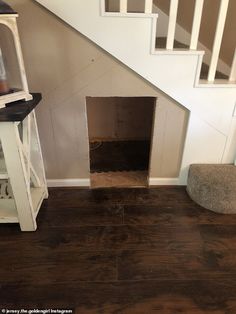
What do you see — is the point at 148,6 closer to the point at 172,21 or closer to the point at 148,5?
the point at 148,5

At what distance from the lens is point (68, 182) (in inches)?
78.5

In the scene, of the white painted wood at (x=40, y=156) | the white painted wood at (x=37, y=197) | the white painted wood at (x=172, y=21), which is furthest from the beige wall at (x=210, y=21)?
the white painted wood at (x=37, y=197)

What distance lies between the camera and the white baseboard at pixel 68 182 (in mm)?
1986

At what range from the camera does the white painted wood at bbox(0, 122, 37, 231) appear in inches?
49.8

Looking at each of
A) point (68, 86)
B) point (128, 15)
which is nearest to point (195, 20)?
point (128, 15)

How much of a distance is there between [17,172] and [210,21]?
5.67ft

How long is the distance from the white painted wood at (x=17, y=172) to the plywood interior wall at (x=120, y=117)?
4.39 feet

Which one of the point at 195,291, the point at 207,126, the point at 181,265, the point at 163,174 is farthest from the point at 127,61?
the point at 195,291

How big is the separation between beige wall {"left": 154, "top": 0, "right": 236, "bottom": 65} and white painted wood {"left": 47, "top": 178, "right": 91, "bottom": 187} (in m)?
1.45

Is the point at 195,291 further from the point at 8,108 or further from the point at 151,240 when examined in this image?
the point at 8,108

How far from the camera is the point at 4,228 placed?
163 cm

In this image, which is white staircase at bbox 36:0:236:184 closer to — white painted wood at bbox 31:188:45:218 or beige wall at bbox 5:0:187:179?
beige wall at bbox 5:0:187:179

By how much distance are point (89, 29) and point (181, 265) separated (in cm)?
146

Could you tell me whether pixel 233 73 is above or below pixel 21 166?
above
